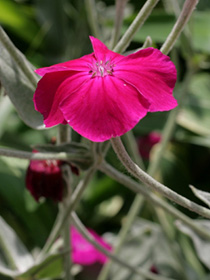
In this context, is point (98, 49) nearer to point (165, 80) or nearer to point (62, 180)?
point (165, 80)

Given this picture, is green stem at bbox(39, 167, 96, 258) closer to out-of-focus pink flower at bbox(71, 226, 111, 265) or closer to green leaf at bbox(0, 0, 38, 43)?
out-of-focus pink flower at bbox(71, 226, 111, 265)

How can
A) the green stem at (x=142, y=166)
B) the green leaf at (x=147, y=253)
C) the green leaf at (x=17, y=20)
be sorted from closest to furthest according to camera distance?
the green stem at (x=142, y=166) → the green leaf at (x=147, y=253) → the green leaf at (x=17, y=20)

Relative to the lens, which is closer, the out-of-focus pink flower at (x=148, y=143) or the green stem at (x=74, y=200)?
the green stem at (x=74, y=200)

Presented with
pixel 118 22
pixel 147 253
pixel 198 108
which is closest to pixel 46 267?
pixel 147 253

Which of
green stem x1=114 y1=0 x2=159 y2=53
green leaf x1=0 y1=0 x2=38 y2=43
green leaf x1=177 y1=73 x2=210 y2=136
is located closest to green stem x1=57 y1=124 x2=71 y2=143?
green stem x1=114 y1=0 x2=159 y2=53

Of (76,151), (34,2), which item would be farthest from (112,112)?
(34,2)

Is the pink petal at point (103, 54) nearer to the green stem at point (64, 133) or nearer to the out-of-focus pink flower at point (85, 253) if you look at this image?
the green stem at point (64, 133)

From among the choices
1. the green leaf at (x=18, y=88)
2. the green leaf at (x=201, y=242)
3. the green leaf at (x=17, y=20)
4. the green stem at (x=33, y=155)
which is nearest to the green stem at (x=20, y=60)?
the green leaf at (x=18, y=88)

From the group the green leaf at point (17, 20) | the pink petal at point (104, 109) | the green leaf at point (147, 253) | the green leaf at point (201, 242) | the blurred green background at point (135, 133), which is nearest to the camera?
the pink petal at point (104, 109)
